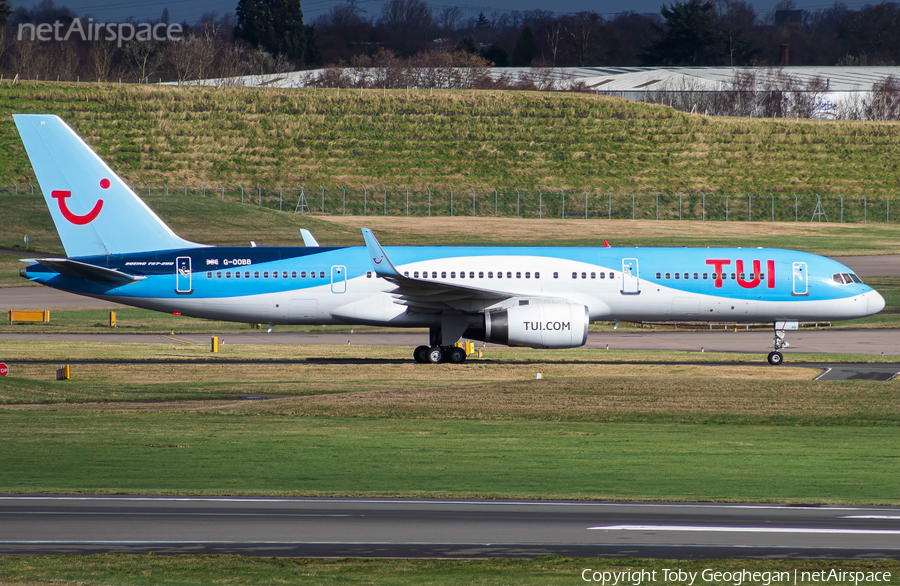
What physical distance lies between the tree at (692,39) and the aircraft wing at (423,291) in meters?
161

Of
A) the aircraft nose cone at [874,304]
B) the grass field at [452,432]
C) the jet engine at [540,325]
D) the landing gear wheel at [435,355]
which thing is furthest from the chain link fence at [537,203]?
the grass field at [452,432]

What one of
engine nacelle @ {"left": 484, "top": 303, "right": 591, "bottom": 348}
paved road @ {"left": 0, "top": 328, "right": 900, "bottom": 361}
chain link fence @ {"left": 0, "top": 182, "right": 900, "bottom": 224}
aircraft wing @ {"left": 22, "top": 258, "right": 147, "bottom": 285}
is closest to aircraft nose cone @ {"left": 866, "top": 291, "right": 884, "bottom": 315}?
paved road @ {"left": 0, "top": 328, "right": 900, "bottom": 361}

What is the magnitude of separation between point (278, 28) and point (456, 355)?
527 ft

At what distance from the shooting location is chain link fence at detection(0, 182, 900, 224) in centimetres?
10181

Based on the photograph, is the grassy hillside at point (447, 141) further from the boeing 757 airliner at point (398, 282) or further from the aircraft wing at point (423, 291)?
the aircraft wing at point (423, 291)

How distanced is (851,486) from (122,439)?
13.9 metres

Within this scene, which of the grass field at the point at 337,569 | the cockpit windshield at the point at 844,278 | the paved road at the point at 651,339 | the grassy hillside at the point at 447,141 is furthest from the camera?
the grassy hillside at the point at 447,141

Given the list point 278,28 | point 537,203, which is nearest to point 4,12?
point 278,28

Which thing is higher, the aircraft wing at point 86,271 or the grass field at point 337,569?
the aircraft wing at point 86,271

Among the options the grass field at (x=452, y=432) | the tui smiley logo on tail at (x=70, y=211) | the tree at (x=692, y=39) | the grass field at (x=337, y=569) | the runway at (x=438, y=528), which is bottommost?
the grass field at (x=452, y=432)

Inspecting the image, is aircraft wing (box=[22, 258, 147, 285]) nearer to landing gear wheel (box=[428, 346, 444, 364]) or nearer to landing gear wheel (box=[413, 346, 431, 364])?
landing gear wheel (box=[413, 346, 431, 364])

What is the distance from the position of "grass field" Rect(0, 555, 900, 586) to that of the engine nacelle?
2185 cm

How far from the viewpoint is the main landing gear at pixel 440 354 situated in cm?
3622

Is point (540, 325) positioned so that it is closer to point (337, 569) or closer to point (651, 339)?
point (651, 339)
